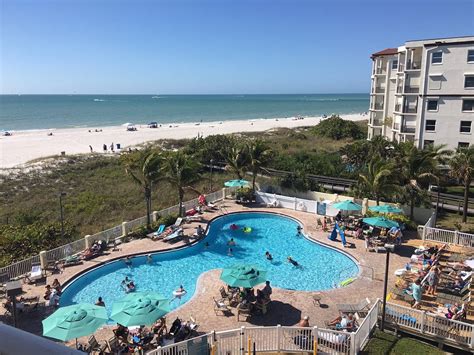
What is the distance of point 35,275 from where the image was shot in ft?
59.6

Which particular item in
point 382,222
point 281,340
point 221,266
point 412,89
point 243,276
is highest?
point 412,89

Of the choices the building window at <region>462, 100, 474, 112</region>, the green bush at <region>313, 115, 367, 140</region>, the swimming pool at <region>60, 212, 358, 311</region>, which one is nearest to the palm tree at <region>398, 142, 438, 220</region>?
the swimming pool at <region>60, 212, 358, 311</region>

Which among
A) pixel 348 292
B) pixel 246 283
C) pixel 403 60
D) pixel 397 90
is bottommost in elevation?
pixel 348 292

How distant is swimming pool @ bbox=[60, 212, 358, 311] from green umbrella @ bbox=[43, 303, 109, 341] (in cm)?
431

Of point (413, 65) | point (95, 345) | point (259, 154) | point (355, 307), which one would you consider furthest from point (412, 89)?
point (95, 345)

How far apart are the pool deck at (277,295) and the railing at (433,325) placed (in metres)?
2.37

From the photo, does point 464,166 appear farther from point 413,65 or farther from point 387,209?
point 413,65

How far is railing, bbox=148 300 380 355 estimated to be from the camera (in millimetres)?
12578

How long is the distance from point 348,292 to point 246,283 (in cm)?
495

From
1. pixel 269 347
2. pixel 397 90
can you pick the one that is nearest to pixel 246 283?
pixel 269 347

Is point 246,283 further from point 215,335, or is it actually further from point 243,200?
point 243,200

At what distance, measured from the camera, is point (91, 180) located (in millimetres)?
39781

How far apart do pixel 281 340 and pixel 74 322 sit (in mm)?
6587

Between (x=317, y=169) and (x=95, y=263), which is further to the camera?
(x=317, y=169)
